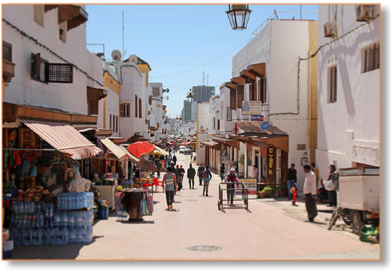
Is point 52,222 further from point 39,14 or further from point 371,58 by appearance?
point 371,58

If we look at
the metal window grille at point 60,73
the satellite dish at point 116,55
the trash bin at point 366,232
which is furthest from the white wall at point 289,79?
the satellite dish at point 116,55

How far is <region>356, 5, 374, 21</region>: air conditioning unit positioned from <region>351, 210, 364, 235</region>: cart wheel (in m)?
5.20

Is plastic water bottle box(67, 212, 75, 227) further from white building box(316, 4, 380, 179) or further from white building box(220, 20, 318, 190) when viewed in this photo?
white building box(220, 20, 318, 190)

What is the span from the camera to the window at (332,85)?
15539 millimetres

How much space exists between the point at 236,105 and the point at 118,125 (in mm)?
8228

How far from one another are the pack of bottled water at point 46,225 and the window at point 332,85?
33.1 ft

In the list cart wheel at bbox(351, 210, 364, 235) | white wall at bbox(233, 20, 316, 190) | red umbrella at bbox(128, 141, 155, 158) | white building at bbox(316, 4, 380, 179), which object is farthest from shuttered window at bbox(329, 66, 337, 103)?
red umbrella at bbox(128, 141, 155, 158)

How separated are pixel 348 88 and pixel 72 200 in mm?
9033

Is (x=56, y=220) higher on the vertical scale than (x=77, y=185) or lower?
lower

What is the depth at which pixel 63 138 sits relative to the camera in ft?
32.9

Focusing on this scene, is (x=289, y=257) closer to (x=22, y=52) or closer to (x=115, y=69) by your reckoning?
(x=22, y=52)

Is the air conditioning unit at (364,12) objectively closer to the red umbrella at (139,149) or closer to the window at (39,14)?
A: the window at (39,14)

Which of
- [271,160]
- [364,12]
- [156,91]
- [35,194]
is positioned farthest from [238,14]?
[156,91]
